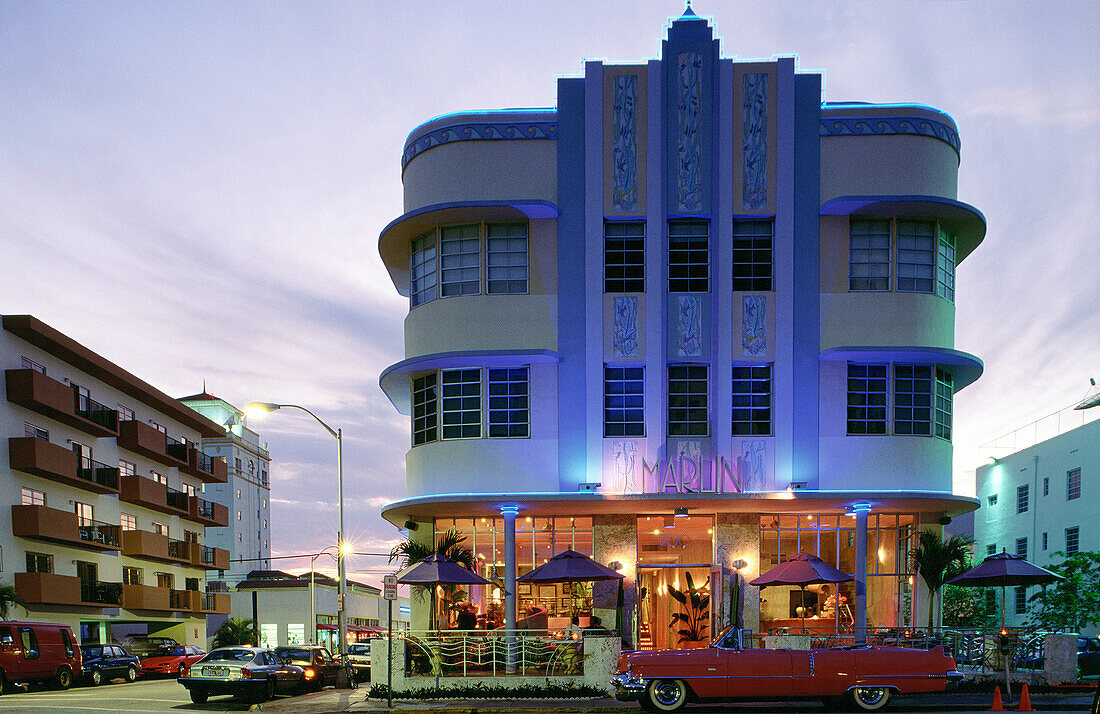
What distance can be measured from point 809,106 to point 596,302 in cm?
767

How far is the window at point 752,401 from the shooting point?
85.9 ft

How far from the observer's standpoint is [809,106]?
26844mm

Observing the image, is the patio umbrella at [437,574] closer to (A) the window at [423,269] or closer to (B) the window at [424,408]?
(B) the window at [424,408]

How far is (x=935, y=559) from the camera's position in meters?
25.4

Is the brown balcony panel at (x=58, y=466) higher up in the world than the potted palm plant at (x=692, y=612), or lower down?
higher up

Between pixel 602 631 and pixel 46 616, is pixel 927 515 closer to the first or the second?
pixel 602 631

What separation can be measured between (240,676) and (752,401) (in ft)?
47.1

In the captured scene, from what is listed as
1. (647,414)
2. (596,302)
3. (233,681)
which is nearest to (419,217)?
(596,302)

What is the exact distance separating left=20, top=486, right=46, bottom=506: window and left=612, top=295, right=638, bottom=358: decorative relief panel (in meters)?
30.8

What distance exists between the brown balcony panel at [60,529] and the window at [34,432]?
3.28 metres

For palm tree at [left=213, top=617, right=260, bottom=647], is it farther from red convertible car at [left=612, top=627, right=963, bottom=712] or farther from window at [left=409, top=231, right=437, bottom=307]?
A: red convertible car at [left=612, top=627, right=963, bottom=712]

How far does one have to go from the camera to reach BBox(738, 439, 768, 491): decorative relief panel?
25672mm

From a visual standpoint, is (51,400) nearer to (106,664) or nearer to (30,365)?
(30,365)

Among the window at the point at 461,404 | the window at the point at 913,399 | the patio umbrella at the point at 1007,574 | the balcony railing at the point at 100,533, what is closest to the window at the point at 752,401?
the window at the point at 913,399
